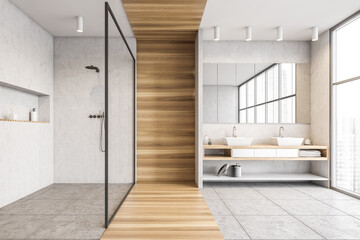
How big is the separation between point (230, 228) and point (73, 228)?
1712 mm

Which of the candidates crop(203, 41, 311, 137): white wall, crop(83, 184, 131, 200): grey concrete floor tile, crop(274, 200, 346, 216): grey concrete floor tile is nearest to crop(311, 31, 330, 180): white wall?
crop(203, 41, 311, 137): white wall

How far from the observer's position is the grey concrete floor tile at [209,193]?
3.82m

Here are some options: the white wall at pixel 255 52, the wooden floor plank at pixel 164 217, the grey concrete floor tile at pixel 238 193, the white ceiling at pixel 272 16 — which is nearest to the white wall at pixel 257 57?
the white wall at pixel 255 52

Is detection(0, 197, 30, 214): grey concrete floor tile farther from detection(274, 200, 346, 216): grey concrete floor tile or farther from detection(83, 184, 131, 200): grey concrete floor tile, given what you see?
detection(274, 200, 346, 216): grey concrete floor tile

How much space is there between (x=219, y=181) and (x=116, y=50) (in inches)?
131

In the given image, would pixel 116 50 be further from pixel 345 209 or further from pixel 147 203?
pixel 345 209

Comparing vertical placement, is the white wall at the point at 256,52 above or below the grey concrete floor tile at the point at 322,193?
above

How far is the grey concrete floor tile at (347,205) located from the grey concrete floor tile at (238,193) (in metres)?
0.97

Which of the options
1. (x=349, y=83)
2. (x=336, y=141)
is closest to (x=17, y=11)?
(x=349, y=83)

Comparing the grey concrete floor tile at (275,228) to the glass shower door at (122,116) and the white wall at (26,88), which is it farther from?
the white wall at (26,88)

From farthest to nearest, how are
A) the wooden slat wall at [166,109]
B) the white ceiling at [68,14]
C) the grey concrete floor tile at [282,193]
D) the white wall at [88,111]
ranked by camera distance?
the wooden slat wall at [166,109], the white wall at [88,111], the grey concrete floor tile at [282,193], the white ceiling at [68,14]

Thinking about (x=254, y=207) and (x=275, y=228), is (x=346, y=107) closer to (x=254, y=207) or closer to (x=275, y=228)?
(x=254, y=207)

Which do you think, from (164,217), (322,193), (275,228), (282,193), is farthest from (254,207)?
(322,193)

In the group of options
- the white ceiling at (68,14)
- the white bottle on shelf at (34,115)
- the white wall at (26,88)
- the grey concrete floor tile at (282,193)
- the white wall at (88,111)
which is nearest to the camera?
the white wall at (26,88)
